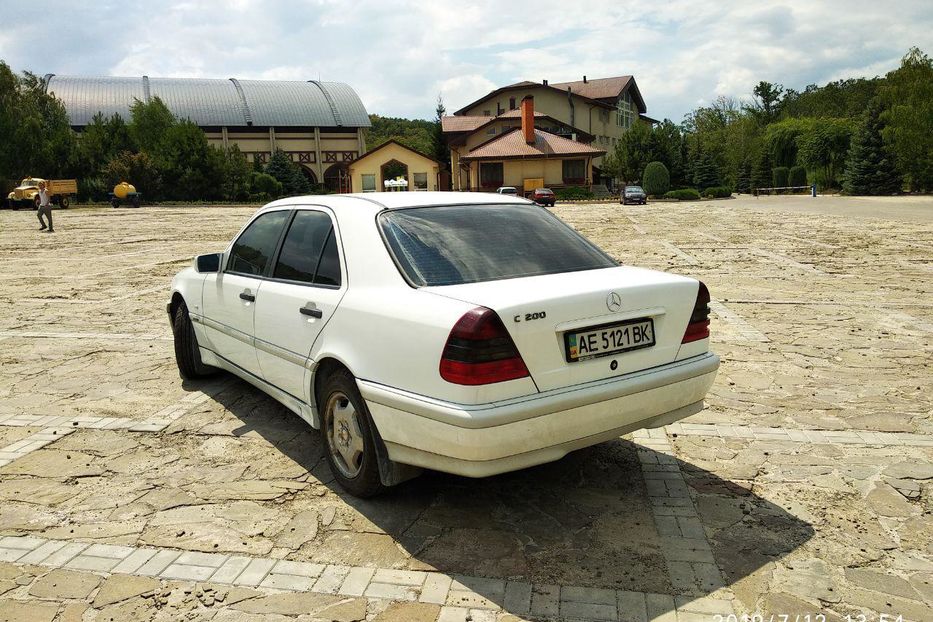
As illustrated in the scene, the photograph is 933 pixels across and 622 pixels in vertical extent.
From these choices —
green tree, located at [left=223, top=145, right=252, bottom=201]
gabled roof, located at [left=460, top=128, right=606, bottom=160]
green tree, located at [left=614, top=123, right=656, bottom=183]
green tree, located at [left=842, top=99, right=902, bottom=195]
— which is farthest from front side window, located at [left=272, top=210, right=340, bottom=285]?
green tree, located at [left=614, top=123, right=656, bottom=183]

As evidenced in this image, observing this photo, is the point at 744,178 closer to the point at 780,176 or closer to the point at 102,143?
the point at 780,176

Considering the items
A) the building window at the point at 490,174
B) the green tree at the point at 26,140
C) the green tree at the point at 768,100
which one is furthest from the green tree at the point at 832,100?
the green tree at the point at 26,140

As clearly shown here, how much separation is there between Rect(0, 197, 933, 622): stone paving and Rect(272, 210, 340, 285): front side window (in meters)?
1.16

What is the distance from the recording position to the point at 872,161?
49250mm

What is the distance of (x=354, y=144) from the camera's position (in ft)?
261

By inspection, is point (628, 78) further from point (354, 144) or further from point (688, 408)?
point (688, 408)

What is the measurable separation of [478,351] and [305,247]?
5.70 ft

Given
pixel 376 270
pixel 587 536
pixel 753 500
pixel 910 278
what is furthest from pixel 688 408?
pixel 910 278

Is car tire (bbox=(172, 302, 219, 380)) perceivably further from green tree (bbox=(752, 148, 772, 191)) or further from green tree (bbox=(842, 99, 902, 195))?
green tree (bbox=(752, 148, 772, 191))

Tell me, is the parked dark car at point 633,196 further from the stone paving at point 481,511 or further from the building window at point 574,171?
the stone paving at point 481,511

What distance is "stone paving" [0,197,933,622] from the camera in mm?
2879

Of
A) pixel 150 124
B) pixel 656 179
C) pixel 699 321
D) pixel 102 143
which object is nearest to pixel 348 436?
pixel 699 321

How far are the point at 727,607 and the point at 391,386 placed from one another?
1.69m

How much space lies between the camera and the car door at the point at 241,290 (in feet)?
15.4
